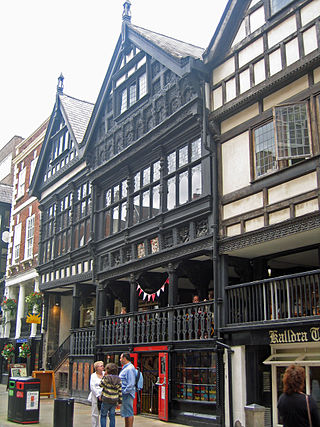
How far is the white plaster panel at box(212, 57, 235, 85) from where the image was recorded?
15.2 metres

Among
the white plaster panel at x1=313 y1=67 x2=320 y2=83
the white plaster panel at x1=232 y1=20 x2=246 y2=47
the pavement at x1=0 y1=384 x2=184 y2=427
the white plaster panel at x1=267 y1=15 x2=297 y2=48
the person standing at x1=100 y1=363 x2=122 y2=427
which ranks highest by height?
the white plaster panel at x1=232 y1=20 x2=246 y2=47

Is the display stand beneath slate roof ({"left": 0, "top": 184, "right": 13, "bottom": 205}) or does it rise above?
beneath

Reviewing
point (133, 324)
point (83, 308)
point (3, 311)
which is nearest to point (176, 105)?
point (133, 324)

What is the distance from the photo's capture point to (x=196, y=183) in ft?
52.5

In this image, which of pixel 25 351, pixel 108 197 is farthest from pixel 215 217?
pixel 25 351

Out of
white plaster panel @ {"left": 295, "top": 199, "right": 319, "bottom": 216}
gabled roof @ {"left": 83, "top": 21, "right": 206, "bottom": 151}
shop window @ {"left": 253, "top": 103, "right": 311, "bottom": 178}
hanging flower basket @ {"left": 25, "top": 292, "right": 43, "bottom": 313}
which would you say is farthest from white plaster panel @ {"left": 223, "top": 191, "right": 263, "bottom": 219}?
hanging flower basket @ {"left": 25, "top": 292, "right": 43, "bottom": 313}

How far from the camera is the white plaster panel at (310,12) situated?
41.9 feet

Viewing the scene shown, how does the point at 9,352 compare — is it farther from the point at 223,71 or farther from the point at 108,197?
the point at 223,71

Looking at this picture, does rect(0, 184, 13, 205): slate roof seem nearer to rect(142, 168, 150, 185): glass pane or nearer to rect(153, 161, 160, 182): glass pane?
rect(142, 168, 150, 185): glass pane

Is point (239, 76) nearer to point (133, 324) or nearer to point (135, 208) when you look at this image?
point (135, 208)

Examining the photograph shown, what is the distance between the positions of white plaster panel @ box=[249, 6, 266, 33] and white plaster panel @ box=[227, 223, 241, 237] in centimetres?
546

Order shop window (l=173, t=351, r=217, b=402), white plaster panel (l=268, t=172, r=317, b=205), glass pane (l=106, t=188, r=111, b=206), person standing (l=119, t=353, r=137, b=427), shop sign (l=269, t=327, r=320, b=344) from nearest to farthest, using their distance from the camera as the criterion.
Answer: person standing (l=119, t=353, r=137, b=427) → shop sign (l=269, t=327, r=320, b=344) → white plaster panel (l=268, t=172, r=317, b=205) → shop window (l=173, t=351, r=217, b=402) → glass pane (l=106, t=188, r=111, b=206)

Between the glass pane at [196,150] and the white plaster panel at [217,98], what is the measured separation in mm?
1233

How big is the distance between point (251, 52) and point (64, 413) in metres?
10.5
